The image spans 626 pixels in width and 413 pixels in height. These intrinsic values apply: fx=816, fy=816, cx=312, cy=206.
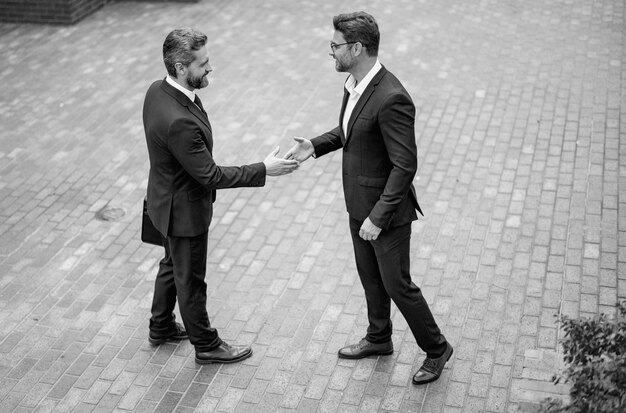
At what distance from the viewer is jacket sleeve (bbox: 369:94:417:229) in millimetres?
4293

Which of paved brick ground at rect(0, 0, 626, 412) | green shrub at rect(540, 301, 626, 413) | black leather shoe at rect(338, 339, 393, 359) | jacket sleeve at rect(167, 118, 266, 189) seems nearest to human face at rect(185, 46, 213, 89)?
jacket sleeve at rect(167, 118, 266, 189)

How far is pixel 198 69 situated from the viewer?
15.3ft

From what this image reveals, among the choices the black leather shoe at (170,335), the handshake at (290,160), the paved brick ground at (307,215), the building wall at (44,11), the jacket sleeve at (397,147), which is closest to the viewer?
the jacket sleeve at (397,147)

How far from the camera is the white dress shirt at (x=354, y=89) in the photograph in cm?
443

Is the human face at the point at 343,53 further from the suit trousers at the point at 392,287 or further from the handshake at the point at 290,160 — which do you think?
the suit trousers at the point at 392,287

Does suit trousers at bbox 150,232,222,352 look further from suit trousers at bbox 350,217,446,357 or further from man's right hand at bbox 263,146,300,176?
suit trousers at bbox 350,217,446,357

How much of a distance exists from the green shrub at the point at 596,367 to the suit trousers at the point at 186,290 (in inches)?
91.1

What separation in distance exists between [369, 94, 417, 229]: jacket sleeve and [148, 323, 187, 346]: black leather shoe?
6.11ft

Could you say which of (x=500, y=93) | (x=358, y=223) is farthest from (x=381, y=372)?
(x=500, y=93)

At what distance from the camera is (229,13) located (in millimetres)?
11664

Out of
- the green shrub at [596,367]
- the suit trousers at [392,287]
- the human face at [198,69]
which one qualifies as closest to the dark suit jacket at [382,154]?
the suit trousers at [392,287]

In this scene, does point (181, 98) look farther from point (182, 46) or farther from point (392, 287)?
point (392, 287)

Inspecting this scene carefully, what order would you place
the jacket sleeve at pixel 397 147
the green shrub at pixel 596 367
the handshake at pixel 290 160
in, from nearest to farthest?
the green shrub at pixel 596 367
the jacket sleeve at pixel 397 147
the handshake at pixel 290 160

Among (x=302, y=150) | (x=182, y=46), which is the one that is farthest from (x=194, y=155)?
(x=302, y=150)
